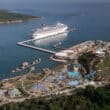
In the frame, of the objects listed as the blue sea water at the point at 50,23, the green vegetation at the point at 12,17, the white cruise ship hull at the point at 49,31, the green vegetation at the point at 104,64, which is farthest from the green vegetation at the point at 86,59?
the green vegetation at the point at 12,17

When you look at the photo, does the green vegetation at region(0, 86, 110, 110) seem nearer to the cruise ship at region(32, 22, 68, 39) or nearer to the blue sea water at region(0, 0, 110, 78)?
the blue sea water at region(0, 0, 110, 78)

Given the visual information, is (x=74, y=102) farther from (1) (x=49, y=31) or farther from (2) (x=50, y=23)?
(2) (x=50, y=23)

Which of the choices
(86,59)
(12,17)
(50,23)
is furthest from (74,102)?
(12,17)

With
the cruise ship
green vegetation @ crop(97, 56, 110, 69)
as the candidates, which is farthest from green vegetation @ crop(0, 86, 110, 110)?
the cruise ship

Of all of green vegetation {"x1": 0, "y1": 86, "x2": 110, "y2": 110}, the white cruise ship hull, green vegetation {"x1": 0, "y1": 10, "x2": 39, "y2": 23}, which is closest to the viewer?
green vegetation {"x1": 0, "y1": 86, "x2": 110, "y2": 110}

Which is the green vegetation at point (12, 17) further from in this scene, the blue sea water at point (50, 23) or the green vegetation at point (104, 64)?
the green vegetation at point (104, 64)

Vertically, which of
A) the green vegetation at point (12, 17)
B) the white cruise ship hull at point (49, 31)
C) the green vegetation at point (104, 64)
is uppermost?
the green vegetation at point (12, 17)

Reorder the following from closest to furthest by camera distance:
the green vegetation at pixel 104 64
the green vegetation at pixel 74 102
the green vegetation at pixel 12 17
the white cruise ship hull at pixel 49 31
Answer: the green vegetation at pixel 74 102 → the green vegetation at pixel 104 64 → the white cruise ship hull at pixel 49 31 → the green vegetation at pixel 12 17
